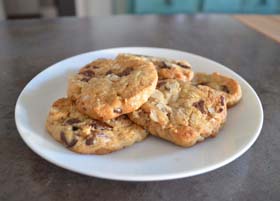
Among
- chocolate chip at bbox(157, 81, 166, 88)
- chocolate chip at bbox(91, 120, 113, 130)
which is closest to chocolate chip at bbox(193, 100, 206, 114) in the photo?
chocolate chip at bbox(157, 81, 166, 88)

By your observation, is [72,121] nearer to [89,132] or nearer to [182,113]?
[89,132]

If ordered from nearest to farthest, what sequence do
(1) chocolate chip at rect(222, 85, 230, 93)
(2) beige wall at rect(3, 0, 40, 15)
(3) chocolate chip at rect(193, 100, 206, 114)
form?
1. (3) chocolate chip at rect(193, 100, 206, 114)
2. (1) chocolate chip at rect(222, 85, 230, 93)
3. (2) beige wall at rect(3, 0, 40, 15)

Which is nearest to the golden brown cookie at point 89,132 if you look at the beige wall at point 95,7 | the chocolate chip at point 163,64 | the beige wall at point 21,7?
the chocolate chip at point 163,64

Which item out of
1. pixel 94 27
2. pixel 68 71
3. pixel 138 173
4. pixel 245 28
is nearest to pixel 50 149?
pixel 138 173

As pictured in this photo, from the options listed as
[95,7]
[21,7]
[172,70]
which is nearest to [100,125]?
[172,70]

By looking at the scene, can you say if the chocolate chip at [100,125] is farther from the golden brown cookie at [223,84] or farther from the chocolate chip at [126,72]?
the golden brown cookie at [223,84]

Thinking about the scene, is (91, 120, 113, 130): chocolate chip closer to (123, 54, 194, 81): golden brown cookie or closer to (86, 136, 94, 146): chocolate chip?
(86, 136, 94, 146): chocolate chip
